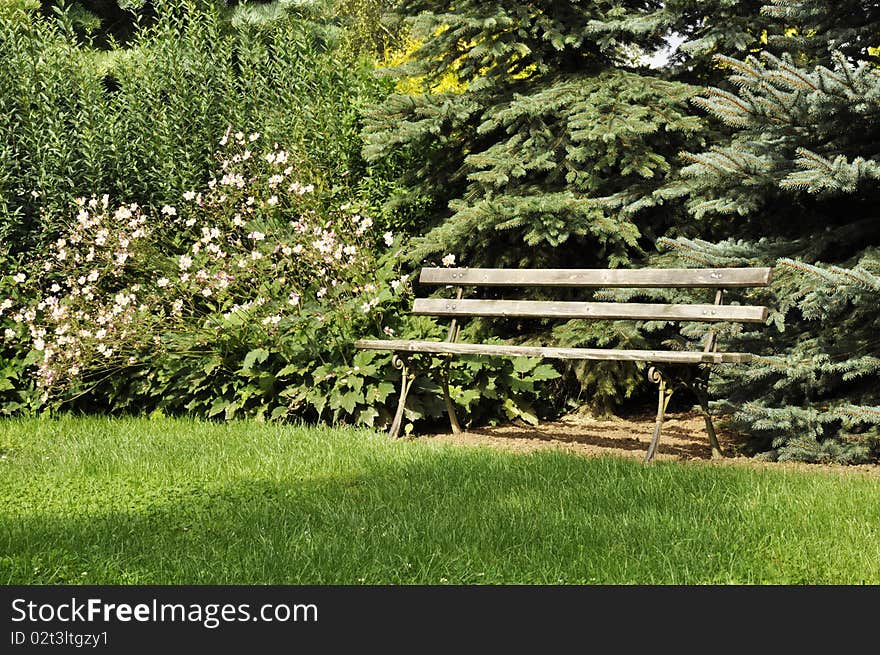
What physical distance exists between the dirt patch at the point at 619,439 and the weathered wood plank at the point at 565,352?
54 cm

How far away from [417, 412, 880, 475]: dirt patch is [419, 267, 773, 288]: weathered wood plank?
94cm

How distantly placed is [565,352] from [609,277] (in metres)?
0.68

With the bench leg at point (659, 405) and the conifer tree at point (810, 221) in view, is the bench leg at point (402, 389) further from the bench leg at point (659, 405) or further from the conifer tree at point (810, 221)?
the conifer tree at point (810, 221)

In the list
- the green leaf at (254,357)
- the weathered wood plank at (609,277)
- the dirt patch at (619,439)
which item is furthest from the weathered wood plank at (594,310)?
the green leaf at (254,357)

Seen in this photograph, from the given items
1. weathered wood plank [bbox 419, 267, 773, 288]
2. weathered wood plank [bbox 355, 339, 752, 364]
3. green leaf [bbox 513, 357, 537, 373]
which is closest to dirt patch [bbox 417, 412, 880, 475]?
green leaf [bbox 513, 357, 537, 373]

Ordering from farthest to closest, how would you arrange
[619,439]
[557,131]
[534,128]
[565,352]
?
1. [557,131]
2. [534,128]
3. [619,439]
4. [565,352]

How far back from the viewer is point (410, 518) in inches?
153

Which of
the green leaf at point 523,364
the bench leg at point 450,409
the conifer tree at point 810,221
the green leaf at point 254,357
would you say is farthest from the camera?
the green leaf at point 523,364

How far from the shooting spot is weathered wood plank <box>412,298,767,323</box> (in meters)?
5.06

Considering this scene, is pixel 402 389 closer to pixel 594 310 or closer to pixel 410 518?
pixel 594 310

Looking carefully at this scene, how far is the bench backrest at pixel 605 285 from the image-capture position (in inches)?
202

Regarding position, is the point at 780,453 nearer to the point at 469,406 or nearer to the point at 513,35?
the point at 469,406

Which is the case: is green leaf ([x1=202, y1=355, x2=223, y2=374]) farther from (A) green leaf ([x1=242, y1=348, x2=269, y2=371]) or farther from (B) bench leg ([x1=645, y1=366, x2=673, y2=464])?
(B) bench leg ([x1=645, y1=366, x2=673, y2=464])

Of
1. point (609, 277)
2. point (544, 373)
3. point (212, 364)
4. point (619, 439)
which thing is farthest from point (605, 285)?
point (212, 364)
